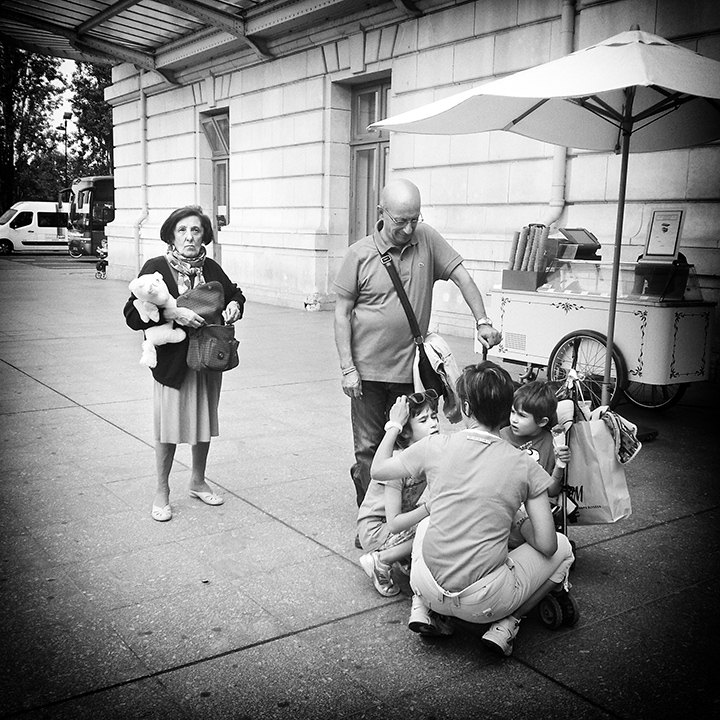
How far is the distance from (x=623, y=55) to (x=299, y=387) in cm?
458

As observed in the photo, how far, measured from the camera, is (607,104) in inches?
245

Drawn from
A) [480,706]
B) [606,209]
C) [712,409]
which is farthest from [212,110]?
[480,706]

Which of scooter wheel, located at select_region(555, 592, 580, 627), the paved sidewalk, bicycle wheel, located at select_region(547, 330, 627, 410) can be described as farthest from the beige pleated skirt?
bicycle wheel, located at select_region(547, 330, 627, 410)

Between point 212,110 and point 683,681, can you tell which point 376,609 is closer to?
point 683,681

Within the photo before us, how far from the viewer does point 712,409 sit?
779cm

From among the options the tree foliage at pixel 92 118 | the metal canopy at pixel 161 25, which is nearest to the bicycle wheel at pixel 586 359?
the metal canopy at pixel 161 25

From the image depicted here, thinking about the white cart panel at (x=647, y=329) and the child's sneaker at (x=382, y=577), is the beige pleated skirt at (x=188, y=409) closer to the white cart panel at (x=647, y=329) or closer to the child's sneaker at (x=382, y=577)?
the child's sneaker at (x=382, y=577)

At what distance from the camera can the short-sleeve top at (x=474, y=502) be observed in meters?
3.15

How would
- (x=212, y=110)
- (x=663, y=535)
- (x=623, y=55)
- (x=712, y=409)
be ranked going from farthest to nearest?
(x=212, y=110) → (x=712, y=409) → (x=623, y=55) → (x=663, y=535)

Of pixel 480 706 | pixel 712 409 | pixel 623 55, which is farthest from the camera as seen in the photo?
pixel 712 409

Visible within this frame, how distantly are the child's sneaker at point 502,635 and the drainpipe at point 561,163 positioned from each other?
7628 mm

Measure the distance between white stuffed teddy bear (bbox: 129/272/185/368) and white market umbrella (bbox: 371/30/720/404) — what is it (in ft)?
6.64

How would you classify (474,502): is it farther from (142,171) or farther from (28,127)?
(28,127)

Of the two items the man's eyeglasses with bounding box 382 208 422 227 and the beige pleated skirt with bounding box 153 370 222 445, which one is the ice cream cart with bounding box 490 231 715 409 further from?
the beige pleated skirt with bounding box 153 370 222 445
